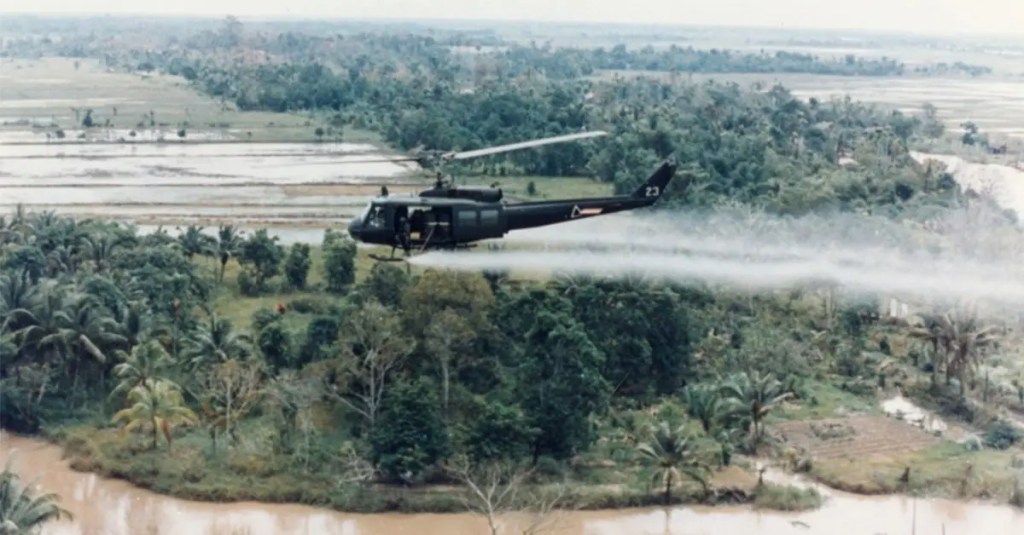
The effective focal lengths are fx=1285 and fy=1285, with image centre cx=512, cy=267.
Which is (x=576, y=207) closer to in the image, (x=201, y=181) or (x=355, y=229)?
(x=355, y=229)

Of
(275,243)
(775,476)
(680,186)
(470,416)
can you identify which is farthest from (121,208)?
(775,476)

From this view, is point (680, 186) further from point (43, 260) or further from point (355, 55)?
point (355, 55)

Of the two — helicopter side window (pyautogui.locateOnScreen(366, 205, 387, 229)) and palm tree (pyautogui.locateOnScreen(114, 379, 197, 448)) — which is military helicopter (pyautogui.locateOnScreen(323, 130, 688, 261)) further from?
palm tree (pyautogui.locateOnScreen(114, 379, 197, 448))

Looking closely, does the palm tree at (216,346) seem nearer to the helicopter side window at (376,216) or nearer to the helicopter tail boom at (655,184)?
the helicopter side window at (376,216)

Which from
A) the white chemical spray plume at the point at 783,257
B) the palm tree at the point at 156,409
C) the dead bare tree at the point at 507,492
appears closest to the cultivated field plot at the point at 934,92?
the white chemical spray plume at the point at 783,257

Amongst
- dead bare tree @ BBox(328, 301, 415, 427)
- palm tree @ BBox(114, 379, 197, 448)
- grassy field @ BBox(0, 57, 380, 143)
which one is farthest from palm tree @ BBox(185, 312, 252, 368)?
grassy field @ BBox(0, 57, 380, 143)

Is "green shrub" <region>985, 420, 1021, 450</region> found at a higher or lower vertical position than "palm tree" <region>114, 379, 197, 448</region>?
lower

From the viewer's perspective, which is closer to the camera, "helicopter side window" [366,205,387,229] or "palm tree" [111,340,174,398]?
"helicopter side window" [366,205,387,229]
